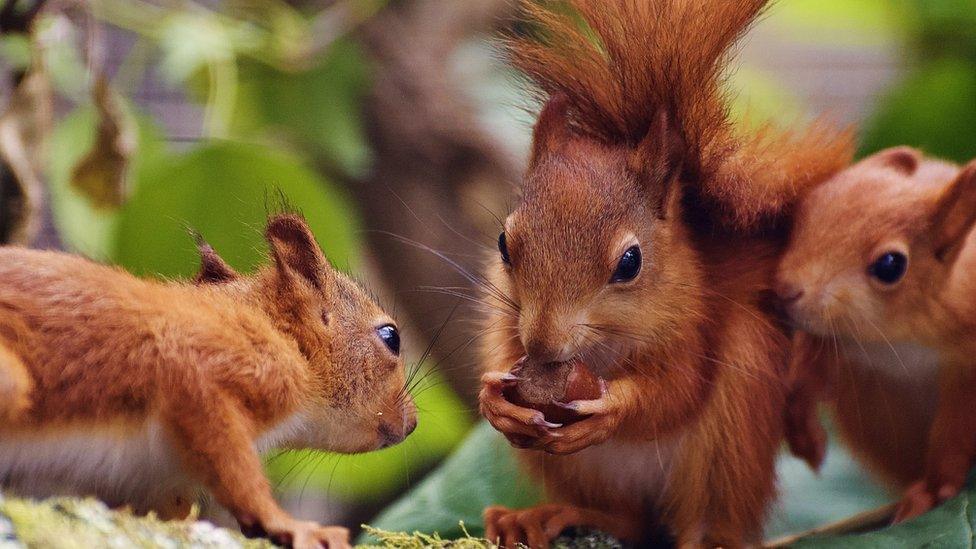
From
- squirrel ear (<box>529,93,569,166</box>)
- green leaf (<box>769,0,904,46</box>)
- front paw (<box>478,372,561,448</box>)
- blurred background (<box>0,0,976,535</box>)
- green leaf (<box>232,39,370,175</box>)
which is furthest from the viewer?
green leaf (<box>232,39,370,175</box>)

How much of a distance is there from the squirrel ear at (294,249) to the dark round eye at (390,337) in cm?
9

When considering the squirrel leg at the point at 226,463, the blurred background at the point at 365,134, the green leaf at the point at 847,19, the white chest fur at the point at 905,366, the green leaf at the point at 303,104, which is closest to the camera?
the squirrel leg at the point at 226,463

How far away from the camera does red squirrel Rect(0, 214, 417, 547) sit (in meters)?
0.84

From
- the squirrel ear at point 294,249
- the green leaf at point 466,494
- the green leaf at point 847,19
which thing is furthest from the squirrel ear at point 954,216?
the green leaf at point 847,19

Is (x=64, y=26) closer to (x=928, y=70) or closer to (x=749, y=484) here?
(x=749, y=484)

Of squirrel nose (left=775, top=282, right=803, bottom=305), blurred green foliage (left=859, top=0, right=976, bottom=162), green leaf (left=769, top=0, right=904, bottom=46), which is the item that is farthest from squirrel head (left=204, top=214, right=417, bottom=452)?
green leaf (left=769, top=0, right=904, bottom=46)

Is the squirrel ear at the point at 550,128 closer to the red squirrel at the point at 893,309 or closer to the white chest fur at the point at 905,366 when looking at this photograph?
the red squirrel at the point at 893,309

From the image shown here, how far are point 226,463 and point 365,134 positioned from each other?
1.93 m

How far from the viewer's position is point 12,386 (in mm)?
788

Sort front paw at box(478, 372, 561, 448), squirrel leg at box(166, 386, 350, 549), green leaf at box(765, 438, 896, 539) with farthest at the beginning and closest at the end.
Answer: green leaf at box(765, 438, 896, 539) < front paw at box(478, 372, 561, 448) < squirrel leg at box(166, 386, 350, 549)

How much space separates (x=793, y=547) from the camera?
126cm

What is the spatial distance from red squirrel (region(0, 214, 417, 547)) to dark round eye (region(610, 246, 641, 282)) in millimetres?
272

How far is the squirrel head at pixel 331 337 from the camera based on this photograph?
3.36 feet

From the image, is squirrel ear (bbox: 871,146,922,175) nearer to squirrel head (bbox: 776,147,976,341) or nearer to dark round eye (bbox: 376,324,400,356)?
squirrel head (bbox: 776,147,976,341)
